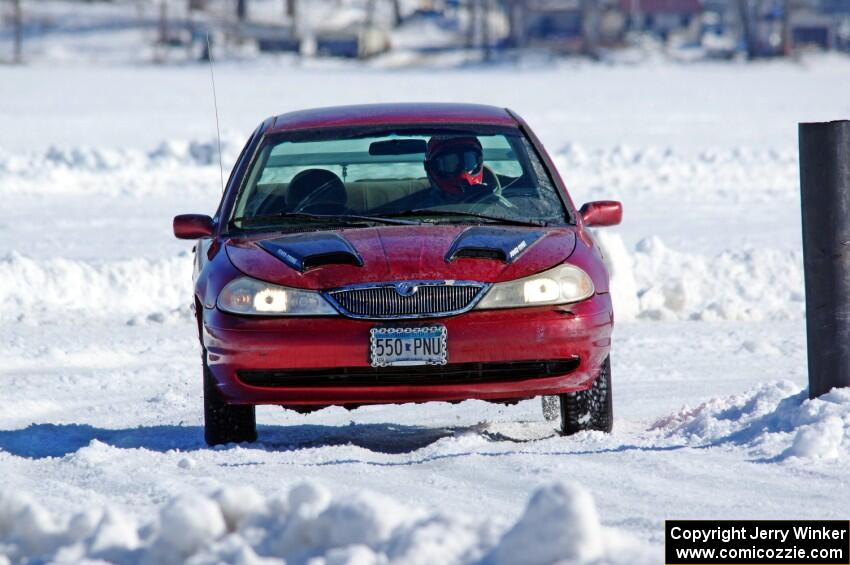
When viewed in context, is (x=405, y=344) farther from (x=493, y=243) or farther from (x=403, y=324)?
(x=493, y=243)

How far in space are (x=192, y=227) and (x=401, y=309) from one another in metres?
1.31

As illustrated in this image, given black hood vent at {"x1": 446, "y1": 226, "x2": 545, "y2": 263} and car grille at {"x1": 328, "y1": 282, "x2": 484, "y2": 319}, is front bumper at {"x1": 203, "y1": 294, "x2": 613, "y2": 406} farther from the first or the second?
black hood vent at {"x1": 446, "y1": 226, "x2": 545, "y2": 263}

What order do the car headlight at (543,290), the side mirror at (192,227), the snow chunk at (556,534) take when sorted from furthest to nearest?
the side mirror at (192,227), the car headlight at (543,290), the snow chunk at (556,534)

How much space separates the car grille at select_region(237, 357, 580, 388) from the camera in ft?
18.8

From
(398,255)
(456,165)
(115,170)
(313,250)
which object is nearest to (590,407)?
(398,255)

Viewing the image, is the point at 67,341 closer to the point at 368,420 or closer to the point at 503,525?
the point at 368,420

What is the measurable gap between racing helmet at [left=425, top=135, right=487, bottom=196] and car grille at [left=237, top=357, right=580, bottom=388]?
4.02 ft

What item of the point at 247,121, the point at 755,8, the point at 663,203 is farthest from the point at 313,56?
the point at 663,203

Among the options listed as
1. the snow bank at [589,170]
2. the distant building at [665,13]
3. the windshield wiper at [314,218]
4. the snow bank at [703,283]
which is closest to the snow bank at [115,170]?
the snow bank at [589,170]

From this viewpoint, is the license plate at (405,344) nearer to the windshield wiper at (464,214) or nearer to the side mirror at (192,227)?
the windshield wiper at (464,214)

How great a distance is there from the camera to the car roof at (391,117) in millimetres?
7062

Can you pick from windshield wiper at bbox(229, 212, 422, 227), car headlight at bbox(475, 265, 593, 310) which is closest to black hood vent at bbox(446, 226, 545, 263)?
car headlight at bbox(475, 265, 593, 310)

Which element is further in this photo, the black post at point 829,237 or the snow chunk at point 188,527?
the black post at point 829,237

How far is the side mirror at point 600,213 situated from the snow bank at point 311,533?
313 cm
